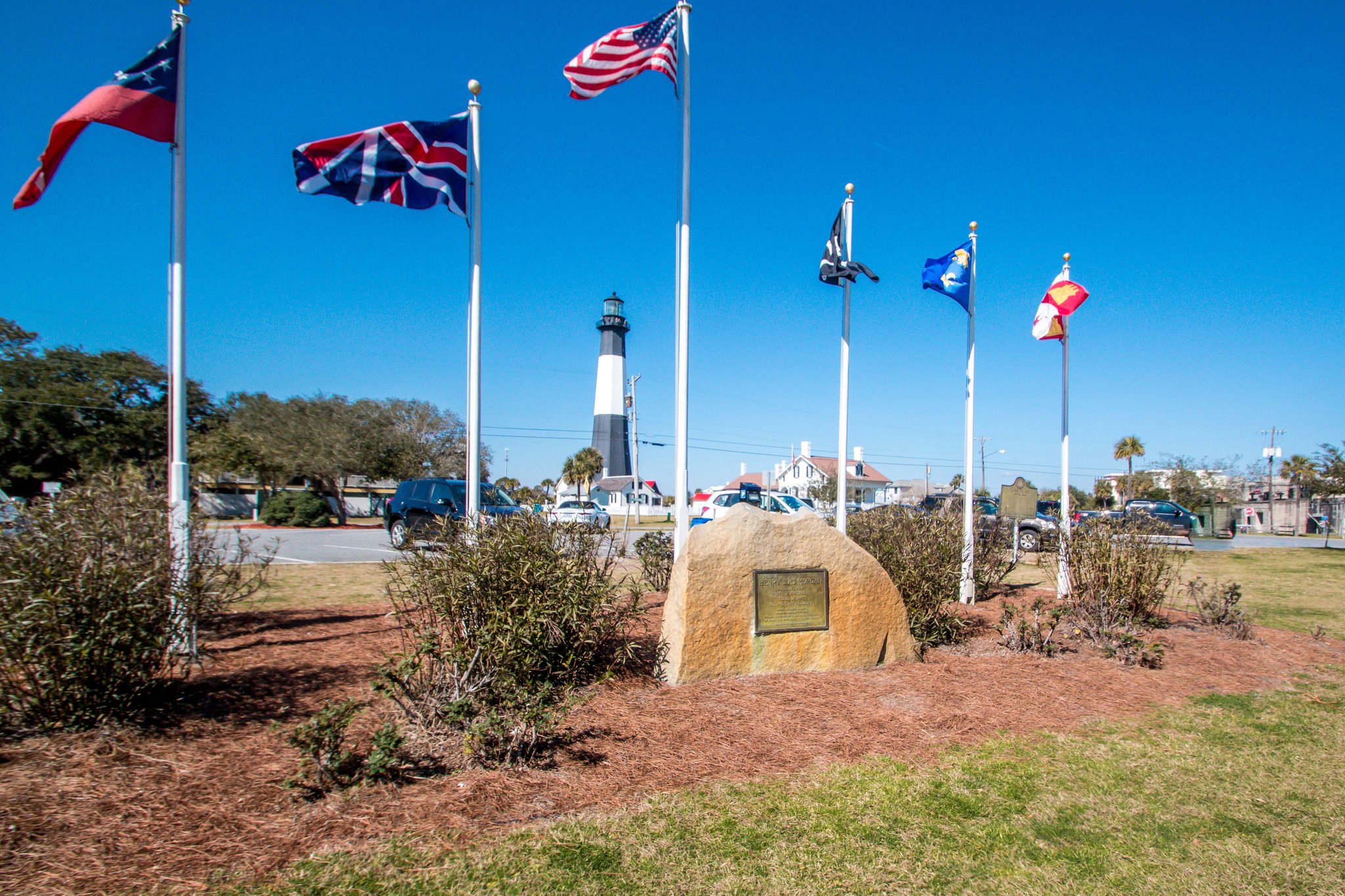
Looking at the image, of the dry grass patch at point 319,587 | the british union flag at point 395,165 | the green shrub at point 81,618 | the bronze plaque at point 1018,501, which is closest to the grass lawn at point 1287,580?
the bronze plaque at point 1018,501

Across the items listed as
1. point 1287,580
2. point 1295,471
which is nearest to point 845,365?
point 1287,580

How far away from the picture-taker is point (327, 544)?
61.2ft

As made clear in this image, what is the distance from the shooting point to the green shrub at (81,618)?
356 cm

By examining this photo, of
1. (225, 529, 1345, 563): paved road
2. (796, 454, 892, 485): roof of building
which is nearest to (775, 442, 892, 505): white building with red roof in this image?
(796, 454, 892, 485): roof of building

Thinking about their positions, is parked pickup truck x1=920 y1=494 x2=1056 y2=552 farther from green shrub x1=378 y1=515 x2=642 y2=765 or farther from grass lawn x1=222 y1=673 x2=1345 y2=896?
Answer: green shrub x1=378 y1=515 x2=642 y2=765

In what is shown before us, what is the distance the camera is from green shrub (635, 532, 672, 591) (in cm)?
929

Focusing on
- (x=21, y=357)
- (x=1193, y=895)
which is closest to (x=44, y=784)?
(x=1193, y=895)

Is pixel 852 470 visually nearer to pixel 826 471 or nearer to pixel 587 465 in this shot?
pixel 826 471

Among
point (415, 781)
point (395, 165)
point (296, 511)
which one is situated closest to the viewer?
point (415, 781)

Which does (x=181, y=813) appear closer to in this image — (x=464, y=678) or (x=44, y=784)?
(x=44, y=784)

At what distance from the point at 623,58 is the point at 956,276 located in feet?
16.8

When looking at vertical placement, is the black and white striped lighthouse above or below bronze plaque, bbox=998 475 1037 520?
above

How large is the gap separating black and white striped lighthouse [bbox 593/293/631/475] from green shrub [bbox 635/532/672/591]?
51116 mm

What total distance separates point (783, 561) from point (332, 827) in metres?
3.71
